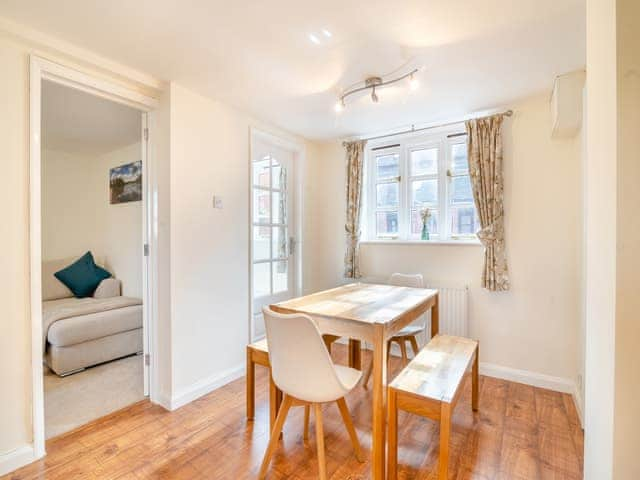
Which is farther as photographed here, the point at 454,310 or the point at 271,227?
the point at 271,227

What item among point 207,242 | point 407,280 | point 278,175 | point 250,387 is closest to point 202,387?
point 250,387

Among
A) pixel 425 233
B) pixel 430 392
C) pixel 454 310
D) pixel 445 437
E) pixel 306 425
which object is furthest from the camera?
pixel 425 233

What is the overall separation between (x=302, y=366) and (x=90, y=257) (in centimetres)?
392

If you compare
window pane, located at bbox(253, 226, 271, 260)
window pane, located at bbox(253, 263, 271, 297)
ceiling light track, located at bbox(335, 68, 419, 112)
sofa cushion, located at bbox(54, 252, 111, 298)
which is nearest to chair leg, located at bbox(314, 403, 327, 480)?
window pane, located at bbox(253, 263, 271, 297)

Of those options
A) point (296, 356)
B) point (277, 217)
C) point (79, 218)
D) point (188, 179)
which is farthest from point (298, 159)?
point (79, 218)

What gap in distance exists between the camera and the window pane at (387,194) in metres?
3.39

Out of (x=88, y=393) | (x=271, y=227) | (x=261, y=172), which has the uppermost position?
(x=261, y=172)

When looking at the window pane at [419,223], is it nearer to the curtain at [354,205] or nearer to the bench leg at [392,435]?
the curtain at [354,205]

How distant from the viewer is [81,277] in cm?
379

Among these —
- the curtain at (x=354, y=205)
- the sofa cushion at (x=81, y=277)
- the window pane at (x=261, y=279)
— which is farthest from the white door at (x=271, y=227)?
the sofa cushion at (x=81, y=277)

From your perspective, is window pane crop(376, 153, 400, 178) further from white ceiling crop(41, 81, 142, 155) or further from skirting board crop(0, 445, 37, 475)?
skirting board crop(0, 445, 37, 475)

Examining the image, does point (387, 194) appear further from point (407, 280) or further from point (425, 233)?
point (407, 280)

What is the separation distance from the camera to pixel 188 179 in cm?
238

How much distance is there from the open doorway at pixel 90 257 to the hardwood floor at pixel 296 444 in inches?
14.6
